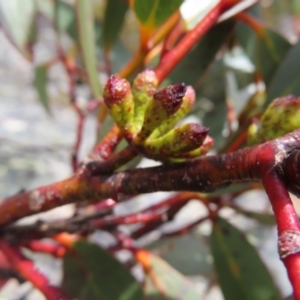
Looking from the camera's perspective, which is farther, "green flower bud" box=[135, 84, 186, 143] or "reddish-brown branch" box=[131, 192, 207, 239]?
"reddish-brown branch" box=[131, 192, 207, 239]

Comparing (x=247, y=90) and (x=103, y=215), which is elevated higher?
(x=247, y=90)

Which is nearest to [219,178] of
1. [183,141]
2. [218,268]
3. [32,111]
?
A: [183,141]

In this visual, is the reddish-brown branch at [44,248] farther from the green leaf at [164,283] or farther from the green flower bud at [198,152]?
the green flower bud at [198,152]

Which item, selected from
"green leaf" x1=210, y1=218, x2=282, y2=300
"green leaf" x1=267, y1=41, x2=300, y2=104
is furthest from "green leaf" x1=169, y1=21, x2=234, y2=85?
"green leaf" x1=210, y1=218, x2=282, y2=300

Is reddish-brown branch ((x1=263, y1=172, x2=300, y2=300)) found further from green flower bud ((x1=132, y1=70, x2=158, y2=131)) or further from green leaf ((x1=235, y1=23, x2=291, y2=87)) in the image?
green leaf ((x1=235, y1=23, x2=291, y2=87))

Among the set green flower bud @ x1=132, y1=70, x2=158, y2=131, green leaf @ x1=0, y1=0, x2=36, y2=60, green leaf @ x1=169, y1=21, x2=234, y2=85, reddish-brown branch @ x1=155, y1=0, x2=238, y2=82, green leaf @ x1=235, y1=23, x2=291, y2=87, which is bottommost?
green flower bud @ x1=132, y1=70, x2=158, y2=131

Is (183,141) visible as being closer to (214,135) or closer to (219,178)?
(219,178)
